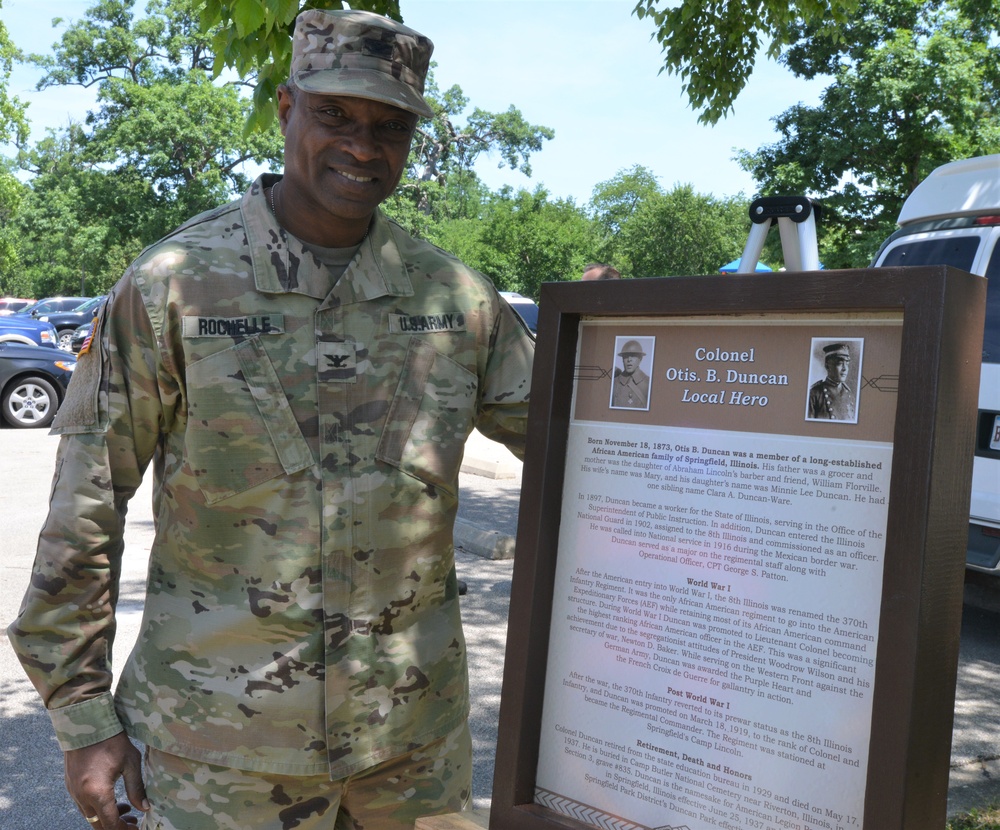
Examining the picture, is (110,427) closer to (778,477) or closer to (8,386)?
(778,477)

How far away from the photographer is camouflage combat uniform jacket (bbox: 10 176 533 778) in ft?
6.15

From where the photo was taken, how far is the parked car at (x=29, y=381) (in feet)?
44.1

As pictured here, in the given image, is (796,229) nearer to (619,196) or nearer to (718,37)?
(718,37)

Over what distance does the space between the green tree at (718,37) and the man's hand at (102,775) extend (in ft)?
18.7

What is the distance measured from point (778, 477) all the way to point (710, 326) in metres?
0.22

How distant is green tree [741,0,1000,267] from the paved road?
1319 centimetres

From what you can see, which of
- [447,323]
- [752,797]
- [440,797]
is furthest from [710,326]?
[440,797]

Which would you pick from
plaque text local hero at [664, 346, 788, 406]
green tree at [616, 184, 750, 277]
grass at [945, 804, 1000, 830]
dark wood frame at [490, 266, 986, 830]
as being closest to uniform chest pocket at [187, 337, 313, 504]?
plaque text local hero at [664, 346, 788, 406]

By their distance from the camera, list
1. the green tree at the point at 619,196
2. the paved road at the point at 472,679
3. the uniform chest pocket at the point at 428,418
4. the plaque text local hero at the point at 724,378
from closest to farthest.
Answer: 1. the plaque text local hero at the point at 724,378
2. the uniform chest pocket at the point at 428,418
3. the paved road at the point at 472,679
4. the green tree at the point at 619,196

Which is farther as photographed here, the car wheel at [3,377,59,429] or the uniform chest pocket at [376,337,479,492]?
the car wheel at [3,377,59,429]

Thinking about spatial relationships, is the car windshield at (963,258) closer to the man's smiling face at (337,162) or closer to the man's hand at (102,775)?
the man's smiling face at (337,162)

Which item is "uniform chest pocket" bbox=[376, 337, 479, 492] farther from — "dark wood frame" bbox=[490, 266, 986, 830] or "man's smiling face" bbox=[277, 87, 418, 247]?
"dark wood frame" bbox=[490, 266, 986, 830]

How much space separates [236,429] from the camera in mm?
1899

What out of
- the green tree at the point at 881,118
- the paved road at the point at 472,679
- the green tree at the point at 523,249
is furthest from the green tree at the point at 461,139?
the paved road at the point at 472,679
